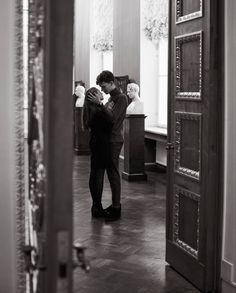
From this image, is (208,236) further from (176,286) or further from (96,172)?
(96,172)

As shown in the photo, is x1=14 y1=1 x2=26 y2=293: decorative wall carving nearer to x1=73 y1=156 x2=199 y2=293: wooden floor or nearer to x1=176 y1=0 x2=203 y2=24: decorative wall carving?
x1=73 y1=156 x2=199 y2=293: wooden floor

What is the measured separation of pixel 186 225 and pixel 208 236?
0.39 meters

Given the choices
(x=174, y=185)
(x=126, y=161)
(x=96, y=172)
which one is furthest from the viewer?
(x=126, y=161)

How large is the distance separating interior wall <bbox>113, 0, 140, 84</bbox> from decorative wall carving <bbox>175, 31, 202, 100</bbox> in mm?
5820

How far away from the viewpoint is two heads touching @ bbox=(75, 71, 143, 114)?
580cm

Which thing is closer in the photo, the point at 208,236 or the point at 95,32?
the point at 208,236

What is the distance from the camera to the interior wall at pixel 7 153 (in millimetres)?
2600

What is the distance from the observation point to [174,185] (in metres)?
4.40

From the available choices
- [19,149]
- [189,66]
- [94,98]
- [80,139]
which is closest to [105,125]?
[94,98]

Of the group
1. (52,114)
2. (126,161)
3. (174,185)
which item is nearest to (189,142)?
(174,185)

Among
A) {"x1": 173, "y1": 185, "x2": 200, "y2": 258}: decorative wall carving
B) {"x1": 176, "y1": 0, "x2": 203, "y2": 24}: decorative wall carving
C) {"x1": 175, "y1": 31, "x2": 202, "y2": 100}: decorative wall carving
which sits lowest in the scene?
{"x1": 173, "y1": 185, "x2": 200, "y2": 258}: decorative wall carving

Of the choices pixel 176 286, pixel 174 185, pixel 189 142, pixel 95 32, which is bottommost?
pixel 176 286

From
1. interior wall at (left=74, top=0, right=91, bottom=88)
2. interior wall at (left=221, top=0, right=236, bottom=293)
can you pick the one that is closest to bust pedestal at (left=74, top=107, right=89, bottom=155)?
interior wall at (left=74, top=0, right=91, bottom=88)

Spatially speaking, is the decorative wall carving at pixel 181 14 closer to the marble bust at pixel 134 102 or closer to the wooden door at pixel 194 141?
the wooden door at pixel 194 141
